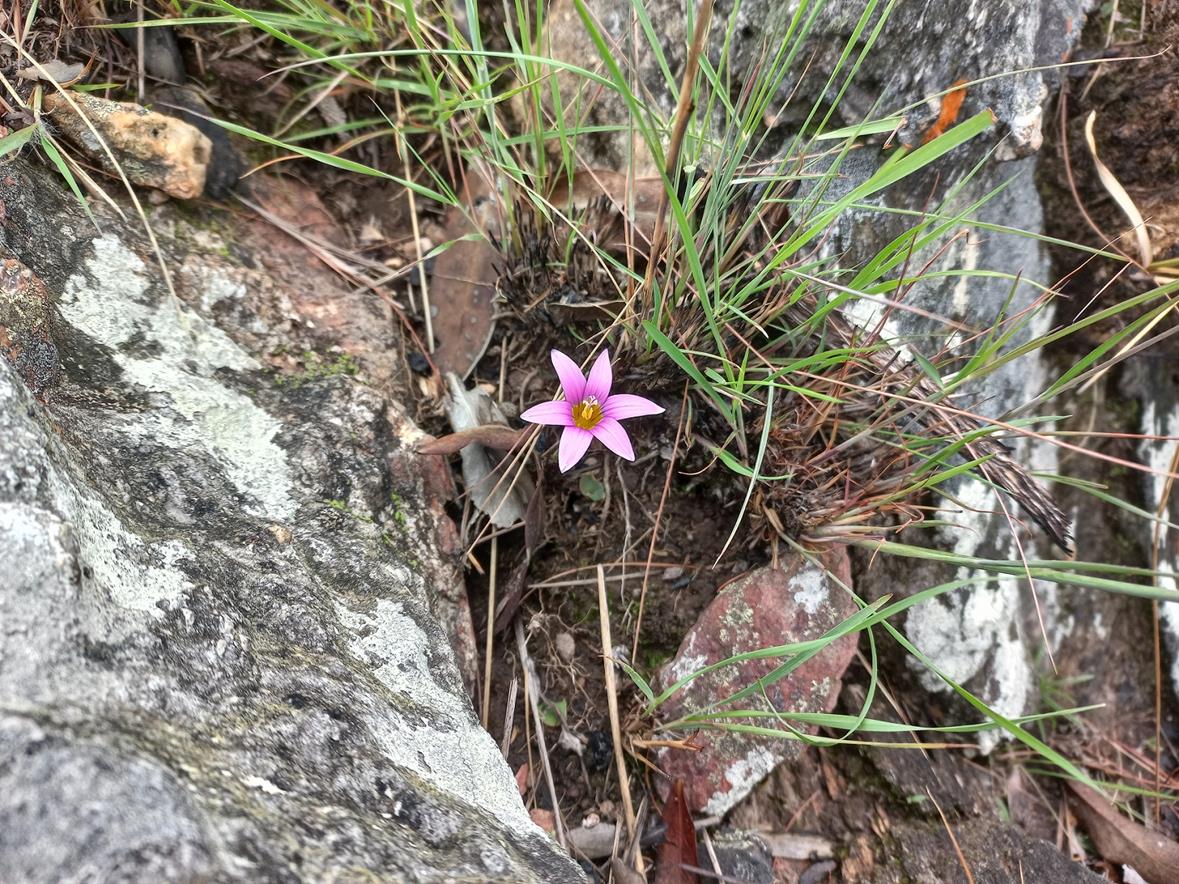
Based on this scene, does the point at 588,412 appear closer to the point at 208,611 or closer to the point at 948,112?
the point at 208,611

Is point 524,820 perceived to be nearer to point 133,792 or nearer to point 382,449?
point 133,792

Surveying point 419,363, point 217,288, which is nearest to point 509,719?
point 419,363

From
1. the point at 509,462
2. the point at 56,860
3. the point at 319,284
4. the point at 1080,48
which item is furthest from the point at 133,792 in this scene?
the point at 1080,48

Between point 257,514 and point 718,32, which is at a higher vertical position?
point 718,32

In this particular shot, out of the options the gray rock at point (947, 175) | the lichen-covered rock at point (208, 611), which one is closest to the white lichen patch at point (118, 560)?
the lichen-covered rock at point (208, 611)

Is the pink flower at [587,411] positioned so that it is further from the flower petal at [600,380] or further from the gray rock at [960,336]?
the gray rock at [960,336]

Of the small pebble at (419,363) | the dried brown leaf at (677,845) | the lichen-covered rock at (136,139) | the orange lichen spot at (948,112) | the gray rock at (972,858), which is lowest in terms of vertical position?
the gray rock at (972,858)

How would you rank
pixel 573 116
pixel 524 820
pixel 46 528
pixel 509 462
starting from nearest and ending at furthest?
→ pixel 46 528
pixel 524 820
pixel 509 462
pixel 573 116
